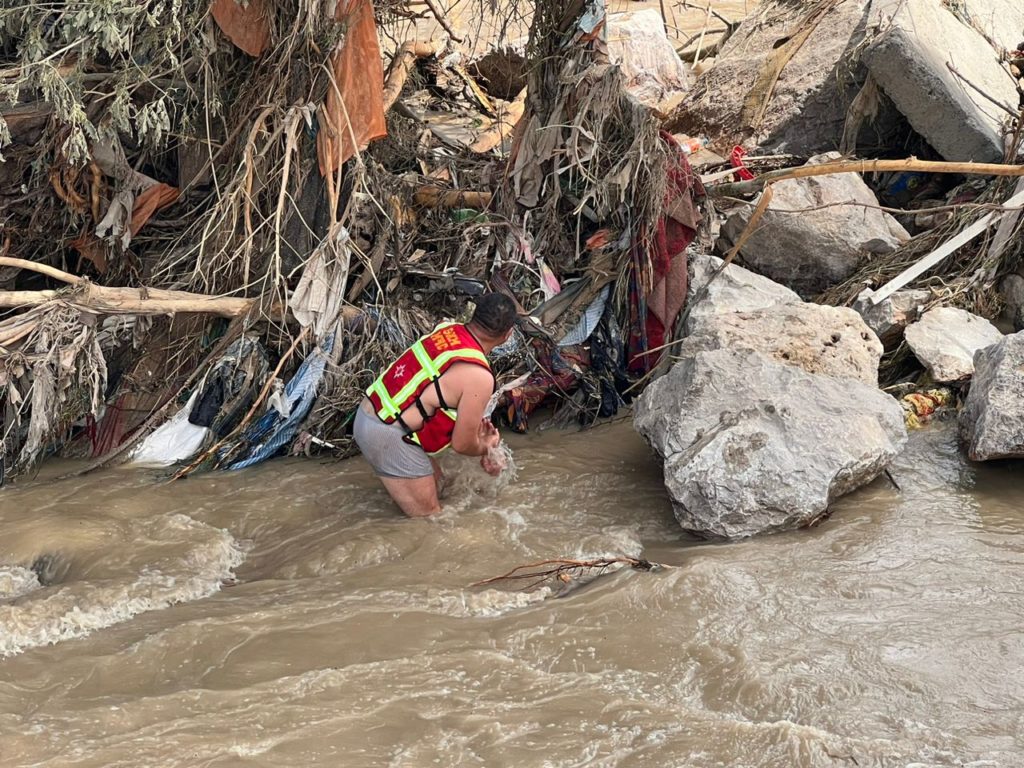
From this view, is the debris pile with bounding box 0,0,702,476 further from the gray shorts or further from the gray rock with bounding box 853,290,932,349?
the gray rock with bounding box 853,290,932,349

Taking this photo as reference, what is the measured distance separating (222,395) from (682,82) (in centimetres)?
660

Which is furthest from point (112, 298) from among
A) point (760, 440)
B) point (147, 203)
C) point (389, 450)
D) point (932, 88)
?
point (932, 88)

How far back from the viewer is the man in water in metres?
4.66

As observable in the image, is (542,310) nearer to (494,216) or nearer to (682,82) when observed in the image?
(494,216)

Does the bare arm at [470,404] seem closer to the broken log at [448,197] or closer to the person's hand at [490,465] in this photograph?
the person's hand at [490,465]

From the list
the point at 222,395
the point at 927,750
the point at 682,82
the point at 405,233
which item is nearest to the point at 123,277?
the point at 222,395

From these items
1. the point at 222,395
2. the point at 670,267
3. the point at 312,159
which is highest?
the point at 312,159

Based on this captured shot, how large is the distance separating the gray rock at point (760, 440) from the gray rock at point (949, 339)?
93cm

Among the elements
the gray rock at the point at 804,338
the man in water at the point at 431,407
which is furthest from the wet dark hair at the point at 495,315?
the gray rock at the point at 804,338

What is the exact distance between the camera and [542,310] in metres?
6.34

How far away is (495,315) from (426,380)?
17.6 inches

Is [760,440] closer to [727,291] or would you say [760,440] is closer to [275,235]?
[727,291]

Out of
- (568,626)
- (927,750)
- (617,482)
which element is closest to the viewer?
(927,750)

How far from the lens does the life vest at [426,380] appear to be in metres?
4.69
